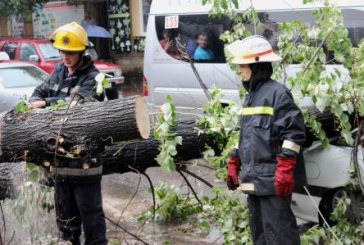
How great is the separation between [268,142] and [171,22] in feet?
18.6

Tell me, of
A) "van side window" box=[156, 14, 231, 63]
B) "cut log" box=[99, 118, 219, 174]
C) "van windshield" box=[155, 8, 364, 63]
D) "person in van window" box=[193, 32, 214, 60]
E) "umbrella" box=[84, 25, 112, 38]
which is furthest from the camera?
"umbrella" box=[84, 25, 112, 38]

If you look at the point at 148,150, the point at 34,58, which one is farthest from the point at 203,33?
the point at 34,58

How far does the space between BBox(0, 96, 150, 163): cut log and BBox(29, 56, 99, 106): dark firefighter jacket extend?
453 millimetres

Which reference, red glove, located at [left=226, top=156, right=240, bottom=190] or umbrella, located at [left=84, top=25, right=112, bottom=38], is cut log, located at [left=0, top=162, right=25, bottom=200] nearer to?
red glove, located at [left=226, top=156, right=240, bottom=190]

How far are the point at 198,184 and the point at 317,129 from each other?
2545 mm

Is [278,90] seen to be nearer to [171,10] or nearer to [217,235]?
[217,235]

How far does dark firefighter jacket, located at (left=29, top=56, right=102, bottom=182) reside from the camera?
419 centimetres

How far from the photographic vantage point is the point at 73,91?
438 cm

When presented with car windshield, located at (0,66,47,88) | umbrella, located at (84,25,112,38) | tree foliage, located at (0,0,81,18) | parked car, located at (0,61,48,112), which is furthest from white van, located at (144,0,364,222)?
tree foliage, located at (0,0,81,18)

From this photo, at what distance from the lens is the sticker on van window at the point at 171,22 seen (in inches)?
362

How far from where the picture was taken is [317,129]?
14.4ft

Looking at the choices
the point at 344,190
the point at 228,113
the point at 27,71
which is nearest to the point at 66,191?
the point at 228,113

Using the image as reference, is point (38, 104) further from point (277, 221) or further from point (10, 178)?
point (277, 221)

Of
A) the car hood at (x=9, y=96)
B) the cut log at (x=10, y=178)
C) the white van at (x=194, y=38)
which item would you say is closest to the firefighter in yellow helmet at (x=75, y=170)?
the cut log at (x=10, y=178)
